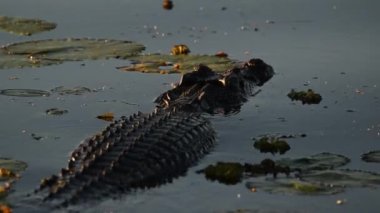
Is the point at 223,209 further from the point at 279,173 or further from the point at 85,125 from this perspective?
the point at 85,125

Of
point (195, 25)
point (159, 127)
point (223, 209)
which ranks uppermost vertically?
point (195, 25)

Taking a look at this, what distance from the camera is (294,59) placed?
1202cm

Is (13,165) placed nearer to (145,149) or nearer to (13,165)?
(13,165)

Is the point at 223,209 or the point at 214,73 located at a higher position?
the point at 214,73

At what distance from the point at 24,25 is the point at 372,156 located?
5874mm

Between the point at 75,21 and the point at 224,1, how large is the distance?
222cm

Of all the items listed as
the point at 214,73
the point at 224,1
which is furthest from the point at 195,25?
the point at 214,73

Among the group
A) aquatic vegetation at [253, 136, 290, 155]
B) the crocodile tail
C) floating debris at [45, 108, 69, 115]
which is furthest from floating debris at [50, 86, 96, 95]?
aquatic vegetation at [253, 136, 290, 155]

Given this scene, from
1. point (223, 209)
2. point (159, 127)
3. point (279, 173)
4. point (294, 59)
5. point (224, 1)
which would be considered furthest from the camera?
point (224, 1)

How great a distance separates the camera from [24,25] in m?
13.3

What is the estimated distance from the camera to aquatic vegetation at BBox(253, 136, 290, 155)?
358 inches

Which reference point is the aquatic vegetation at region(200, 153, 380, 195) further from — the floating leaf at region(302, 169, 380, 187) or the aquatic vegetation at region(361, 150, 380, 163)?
the aquatic vegetation at region(361, 150, 380, 163)

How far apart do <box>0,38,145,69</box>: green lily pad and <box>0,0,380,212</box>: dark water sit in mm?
106

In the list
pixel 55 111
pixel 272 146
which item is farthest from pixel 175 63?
pixel 272 146
